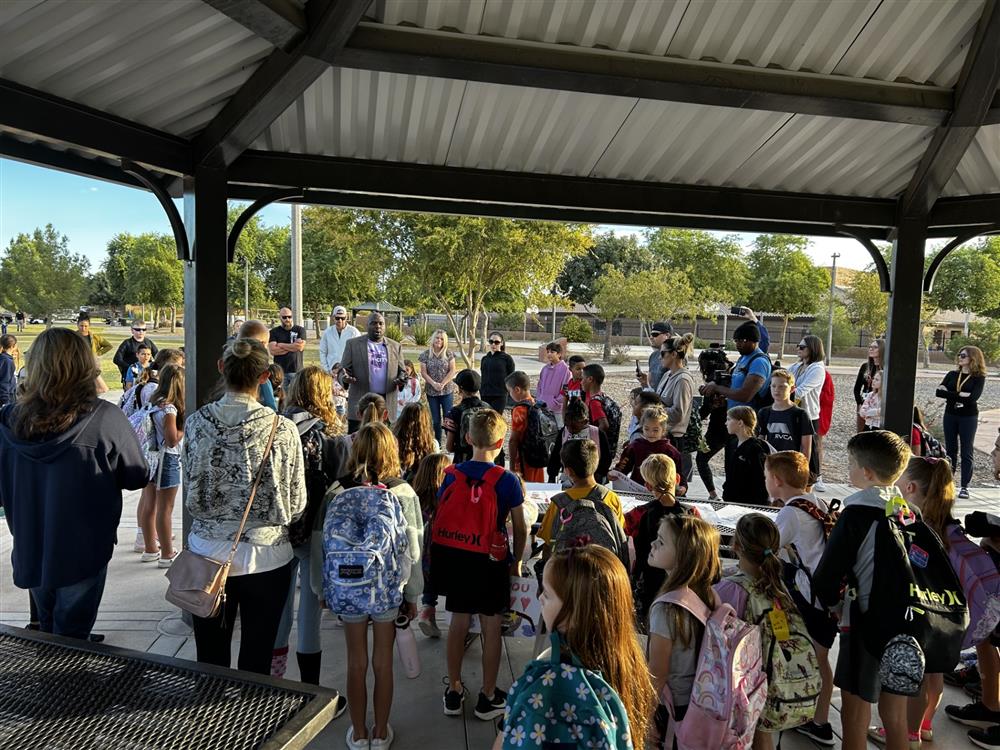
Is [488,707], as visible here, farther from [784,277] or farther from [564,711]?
[784,277]

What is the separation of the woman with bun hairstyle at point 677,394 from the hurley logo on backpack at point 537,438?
984 mm

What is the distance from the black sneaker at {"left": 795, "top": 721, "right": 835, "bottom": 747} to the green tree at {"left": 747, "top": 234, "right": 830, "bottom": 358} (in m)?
41.2

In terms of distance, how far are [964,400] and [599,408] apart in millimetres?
5610

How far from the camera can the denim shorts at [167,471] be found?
5.35m

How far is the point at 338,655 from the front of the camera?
4129 mm

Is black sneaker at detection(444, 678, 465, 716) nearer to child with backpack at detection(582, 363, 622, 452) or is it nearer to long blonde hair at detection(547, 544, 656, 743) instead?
long blonde hair at detection(547, 544, 656, 743)

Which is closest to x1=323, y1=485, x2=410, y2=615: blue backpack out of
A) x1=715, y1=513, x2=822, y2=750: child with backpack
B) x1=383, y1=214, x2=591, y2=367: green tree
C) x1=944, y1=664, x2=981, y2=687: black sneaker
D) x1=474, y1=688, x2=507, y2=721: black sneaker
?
x1=474, y1=688, x2=507, y2=721: black sneaker

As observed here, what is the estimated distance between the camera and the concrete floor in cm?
337

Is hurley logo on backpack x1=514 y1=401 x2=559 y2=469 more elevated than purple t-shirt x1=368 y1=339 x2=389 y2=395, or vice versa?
purple t-shirt x1=368 y1=339 x2=389 y2=395

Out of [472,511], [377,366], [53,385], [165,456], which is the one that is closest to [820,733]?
[472,511]

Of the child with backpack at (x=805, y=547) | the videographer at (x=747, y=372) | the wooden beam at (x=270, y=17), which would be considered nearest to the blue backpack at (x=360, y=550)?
the child with backpack at (x=805, y=547)

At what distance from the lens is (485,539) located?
11.0 feet

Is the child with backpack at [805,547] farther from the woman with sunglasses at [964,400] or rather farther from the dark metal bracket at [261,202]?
the woman with sunglasses at [964,400]

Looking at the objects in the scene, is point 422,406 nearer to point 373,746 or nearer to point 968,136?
point 373,746
